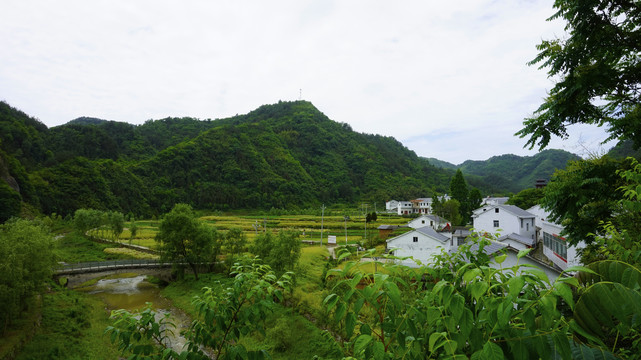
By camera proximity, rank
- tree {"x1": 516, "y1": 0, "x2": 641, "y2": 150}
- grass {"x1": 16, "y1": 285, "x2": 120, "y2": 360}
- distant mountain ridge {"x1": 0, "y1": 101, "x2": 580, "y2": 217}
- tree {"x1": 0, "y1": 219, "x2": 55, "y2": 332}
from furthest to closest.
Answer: distant mountain ridge {"x1": 0, "y1": 101, "x2": 580, "y2": 217}, grass {"x1": 16, "y1": 285, "x2": 120, "y2": 360}, tree {"x1": 0, "y1": 219, "x2": 55, "y2": 332}, tree {"x1": 516, "y1": 0, "x2": 641, "y2": 150}

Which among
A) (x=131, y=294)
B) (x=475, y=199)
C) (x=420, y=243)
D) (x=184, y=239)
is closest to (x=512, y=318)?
(x=420, y=243)

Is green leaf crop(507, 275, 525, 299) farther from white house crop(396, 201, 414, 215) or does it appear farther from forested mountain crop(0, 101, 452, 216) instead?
white house crop(396, 201, 414, 215)

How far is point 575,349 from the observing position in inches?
56.6

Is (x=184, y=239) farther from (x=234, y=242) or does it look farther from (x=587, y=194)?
(x=587, y=194)

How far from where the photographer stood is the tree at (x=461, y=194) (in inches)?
1944

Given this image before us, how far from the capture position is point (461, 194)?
50000mm

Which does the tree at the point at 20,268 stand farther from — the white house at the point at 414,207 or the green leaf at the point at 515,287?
the white house at the point at 414,207

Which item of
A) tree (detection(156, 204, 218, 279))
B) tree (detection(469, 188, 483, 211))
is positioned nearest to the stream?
tree (detection(156, 204, 218, 279))

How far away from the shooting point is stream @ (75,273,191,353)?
2211 centimetres

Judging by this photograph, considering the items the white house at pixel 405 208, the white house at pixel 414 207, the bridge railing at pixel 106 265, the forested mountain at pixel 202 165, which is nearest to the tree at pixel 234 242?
the bridge railing at pixel 106 265

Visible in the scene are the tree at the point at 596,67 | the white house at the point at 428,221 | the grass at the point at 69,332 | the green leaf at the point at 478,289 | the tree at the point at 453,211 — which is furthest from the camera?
the tree at the point at 453,211

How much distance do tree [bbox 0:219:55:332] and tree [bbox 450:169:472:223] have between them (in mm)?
50904

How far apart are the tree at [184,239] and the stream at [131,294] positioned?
3.71 metres

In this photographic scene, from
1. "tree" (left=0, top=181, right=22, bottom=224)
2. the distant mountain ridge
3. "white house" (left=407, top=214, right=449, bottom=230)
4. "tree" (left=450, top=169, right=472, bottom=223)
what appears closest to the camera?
"tree" (left=0, top=181, right=22, bottom=224)
